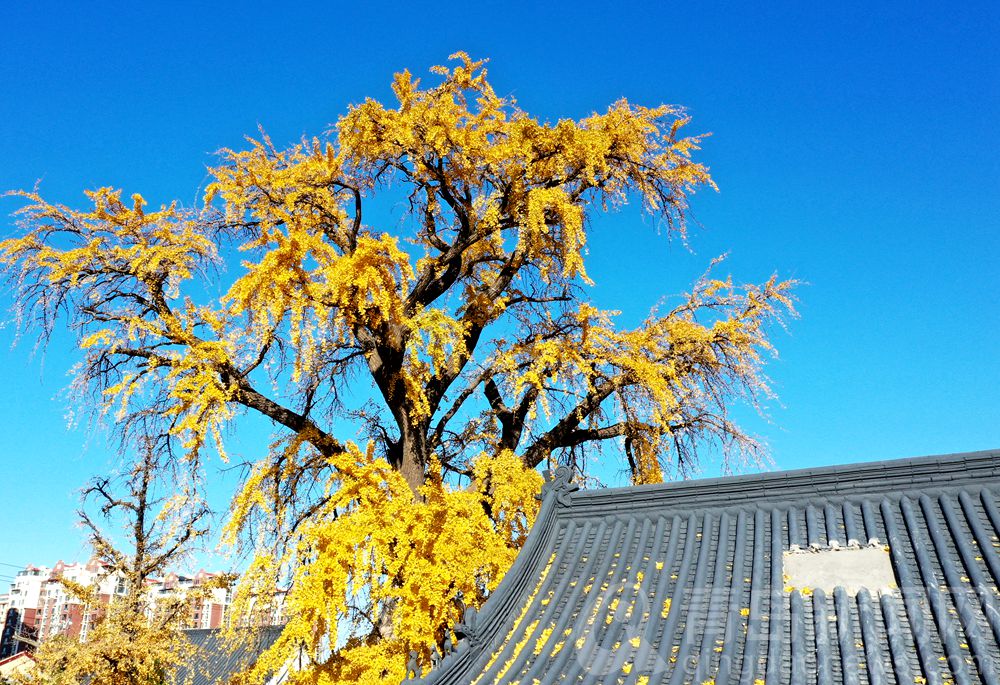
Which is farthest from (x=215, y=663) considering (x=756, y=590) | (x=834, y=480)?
(x=834, y=480)

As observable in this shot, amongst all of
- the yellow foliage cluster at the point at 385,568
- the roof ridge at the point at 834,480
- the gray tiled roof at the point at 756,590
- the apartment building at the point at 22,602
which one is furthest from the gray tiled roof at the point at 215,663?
the apartment building at the point at 22,602

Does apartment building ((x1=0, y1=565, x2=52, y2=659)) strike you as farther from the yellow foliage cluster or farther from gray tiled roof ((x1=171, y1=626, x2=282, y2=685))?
the yellow foliage cluster

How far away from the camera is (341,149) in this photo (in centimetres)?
1268

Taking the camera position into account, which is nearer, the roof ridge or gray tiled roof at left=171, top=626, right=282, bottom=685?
the roof ridge

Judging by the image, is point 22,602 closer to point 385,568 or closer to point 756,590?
point 385,568

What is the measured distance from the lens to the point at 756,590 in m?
6.34

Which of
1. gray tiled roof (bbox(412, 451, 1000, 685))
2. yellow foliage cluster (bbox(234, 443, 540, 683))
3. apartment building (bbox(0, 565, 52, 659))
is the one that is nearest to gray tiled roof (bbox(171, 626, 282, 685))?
yellow foliage cluster (bbox(234, 443, 540, 683))

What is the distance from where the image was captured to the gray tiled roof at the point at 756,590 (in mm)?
5438

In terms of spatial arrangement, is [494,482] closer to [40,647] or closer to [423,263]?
[423,263]

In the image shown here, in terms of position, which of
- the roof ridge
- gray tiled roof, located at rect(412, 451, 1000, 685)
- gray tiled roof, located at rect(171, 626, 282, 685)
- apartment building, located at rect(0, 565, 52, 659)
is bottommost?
gray tiled roof, located at rect(412, 451, 1000, 685)

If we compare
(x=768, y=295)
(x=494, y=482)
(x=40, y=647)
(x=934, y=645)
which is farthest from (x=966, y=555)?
(x=40, y=647)

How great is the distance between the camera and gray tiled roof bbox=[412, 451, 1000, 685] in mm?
5438

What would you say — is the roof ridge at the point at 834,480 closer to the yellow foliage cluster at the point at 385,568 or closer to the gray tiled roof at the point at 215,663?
the yellow foliage cluster at the point at 385,568

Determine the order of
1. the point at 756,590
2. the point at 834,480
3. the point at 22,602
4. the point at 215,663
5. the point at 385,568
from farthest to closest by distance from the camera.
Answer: the point at 22,602, the point at 215,663, the point at 385,568, the point at 834,480, the point at 756,590
